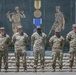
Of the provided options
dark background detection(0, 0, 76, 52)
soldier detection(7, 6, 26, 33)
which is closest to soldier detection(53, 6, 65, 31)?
dark background detection(0, 0, 76, 52)

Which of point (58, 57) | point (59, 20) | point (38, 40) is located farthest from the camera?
point (59, 20)

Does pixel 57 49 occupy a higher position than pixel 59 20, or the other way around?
pixel 59 20

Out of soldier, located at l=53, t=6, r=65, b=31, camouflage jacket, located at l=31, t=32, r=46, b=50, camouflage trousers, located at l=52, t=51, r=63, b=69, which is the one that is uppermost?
soldier, located at l=53, t=6, r=65, b=31

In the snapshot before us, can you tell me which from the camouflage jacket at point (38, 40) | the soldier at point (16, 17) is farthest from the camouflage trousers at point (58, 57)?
the soldier at point (16, 17)

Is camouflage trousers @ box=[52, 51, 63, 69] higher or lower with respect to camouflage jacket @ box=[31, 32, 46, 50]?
lower

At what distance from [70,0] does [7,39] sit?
5.87 metres

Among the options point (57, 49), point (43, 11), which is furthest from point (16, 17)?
point (57, 49)

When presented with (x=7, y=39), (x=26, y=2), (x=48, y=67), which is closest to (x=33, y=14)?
(x=26, y=2)

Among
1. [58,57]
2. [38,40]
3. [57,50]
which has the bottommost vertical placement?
[58,57]

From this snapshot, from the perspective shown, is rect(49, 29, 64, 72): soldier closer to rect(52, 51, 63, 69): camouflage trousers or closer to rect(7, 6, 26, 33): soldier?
rect(52, 51, 63, 69): camouflage trousers

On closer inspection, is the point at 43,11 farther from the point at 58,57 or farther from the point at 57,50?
the point at 58,57

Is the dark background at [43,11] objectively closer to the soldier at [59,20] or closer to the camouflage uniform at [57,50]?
the soldier at [59,20]

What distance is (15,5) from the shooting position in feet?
81.5

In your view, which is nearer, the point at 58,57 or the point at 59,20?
the point at 58,57
